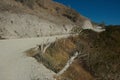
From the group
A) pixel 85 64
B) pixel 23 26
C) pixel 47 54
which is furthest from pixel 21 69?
pixel 23 26

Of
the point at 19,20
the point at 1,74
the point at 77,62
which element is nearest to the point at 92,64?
the point at 77,62

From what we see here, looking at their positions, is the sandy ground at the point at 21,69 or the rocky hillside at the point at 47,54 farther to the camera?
the rocky hillside at the point at 47,54

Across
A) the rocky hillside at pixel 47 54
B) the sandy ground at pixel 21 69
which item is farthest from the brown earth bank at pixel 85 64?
the sandy ground at pixel 21 69

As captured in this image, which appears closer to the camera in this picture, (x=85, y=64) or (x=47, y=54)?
(x=47, y=54)

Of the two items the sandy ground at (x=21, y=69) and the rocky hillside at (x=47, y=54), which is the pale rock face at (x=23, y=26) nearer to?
the rocky hillside at (x=47, y=54)

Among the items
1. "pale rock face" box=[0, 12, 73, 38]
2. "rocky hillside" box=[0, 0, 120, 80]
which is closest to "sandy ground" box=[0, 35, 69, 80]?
"rocky hillside" box=[0, 0, 120, 80]

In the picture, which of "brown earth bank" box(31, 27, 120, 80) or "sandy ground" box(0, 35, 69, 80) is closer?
"sandy ground" box(0, 35, 69, 80)

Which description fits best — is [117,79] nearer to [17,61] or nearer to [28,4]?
[17,61]

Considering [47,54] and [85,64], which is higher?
[47,54]

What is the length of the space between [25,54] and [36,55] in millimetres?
1344

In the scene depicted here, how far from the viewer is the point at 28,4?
4738cm

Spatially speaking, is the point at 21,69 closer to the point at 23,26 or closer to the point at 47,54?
the point at 47,54

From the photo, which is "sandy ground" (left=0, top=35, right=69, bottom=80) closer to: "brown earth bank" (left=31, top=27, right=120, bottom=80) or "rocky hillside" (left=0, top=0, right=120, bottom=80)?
"rocky hillside" (left=0, top=0, right=120, bottom=80)

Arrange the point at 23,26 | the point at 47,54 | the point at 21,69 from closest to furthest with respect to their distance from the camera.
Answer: the point at 21,69
the point at 47,54
the point at 23,26
